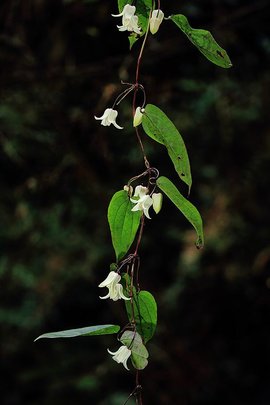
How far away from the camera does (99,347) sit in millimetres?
2635

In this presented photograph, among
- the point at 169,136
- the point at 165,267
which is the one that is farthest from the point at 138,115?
the point at 165,267

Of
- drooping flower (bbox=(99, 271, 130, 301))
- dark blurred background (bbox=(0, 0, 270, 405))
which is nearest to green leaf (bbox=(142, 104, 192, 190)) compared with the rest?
drooping flower (bbox=(99, 271, 130, 301))

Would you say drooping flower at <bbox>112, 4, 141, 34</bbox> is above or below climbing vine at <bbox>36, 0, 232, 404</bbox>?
above

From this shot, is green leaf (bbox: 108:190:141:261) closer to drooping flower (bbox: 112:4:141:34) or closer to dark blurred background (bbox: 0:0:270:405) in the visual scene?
drooping flower (bbox: 112:4:141:34)

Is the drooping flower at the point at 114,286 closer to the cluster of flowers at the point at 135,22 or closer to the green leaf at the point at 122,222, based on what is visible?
the green leaf at the point at 122,222

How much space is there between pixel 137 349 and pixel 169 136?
22 centimetres

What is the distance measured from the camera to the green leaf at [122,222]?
0.72 meters

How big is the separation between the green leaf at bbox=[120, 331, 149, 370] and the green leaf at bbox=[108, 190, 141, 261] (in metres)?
0.08

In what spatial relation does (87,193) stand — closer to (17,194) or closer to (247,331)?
(17,194)

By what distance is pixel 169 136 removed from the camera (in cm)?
69

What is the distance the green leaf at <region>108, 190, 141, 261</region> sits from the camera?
72 cm

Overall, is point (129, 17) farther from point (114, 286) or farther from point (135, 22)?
point (114, 286)

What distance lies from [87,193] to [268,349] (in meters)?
0.95

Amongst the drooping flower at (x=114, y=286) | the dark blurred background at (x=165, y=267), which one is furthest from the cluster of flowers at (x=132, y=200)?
the dark blurred background at (x=165, y=267)
